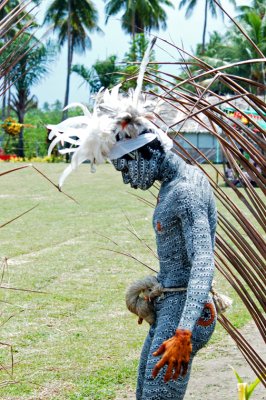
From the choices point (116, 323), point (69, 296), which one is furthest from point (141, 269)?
point (116, 323)

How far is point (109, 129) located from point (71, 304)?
4.02 m

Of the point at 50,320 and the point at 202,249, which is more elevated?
the point at 202,249

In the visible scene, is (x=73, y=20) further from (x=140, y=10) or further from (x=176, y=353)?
(x=176, y=353)

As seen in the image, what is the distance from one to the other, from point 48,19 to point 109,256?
38.0 metres

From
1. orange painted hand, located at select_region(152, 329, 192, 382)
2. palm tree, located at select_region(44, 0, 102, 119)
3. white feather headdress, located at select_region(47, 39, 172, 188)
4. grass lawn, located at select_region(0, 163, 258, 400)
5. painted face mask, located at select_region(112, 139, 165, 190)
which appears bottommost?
grass lawn, located at select_region(0, 163, 258, 400)

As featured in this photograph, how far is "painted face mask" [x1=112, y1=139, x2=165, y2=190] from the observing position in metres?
2.70

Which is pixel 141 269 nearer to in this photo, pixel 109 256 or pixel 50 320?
pixel 109 256

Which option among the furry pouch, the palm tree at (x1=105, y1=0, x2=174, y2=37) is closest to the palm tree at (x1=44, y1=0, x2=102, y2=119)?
the palm tree at (x1=105, y1=0, x2=174, y2=37)

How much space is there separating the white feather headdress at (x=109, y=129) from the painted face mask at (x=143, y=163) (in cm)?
6

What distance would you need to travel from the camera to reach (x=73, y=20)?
Answer: 147 feet

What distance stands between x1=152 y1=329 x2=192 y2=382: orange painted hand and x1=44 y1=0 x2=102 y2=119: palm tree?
132ft

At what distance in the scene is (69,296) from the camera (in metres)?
6.76

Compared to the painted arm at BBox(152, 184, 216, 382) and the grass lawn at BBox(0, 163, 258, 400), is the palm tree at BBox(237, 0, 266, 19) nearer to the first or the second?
the grass lawn at BBox(0, 163, 258, 400)

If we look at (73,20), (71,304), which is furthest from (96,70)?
(71,304)
